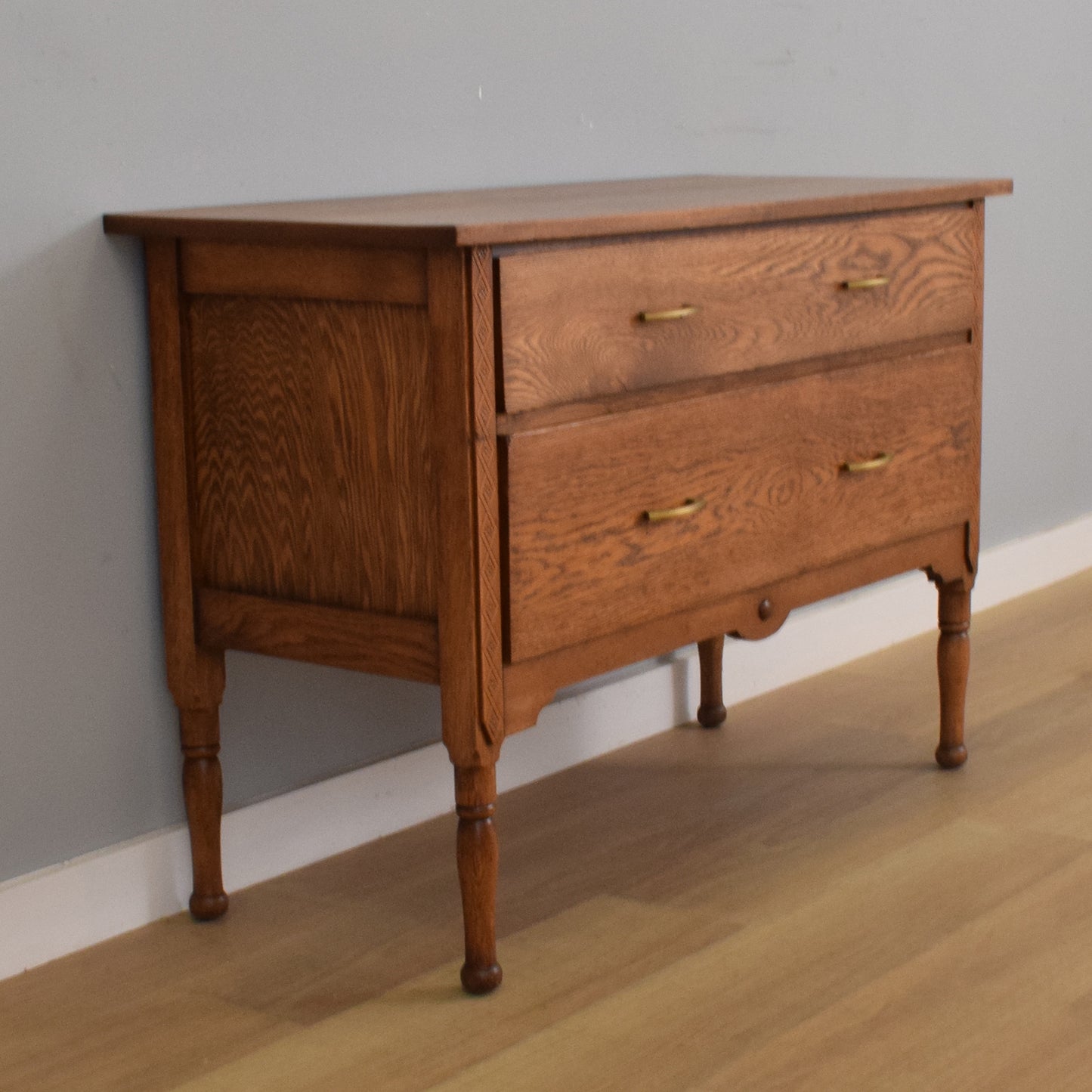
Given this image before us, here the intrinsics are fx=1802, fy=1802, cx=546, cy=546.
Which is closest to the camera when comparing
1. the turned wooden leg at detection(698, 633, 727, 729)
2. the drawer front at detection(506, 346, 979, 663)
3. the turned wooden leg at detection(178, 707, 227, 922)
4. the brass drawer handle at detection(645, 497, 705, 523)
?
the drawer front at detection(506, 346, 979, 663)

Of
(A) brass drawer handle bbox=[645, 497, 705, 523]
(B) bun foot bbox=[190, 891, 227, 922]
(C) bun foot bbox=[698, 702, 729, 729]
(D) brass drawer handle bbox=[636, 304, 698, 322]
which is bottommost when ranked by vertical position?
(C) bun foot bbox=[698, 702, 729, 729]

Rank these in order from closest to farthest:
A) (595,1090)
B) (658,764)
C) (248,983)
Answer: (595,1090), (248,983), (658,764)

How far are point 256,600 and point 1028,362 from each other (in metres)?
2.04

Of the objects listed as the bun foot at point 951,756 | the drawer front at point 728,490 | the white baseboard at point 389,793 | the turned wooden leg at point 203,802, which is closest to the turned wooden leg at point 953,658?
the bun foot at point 951,756

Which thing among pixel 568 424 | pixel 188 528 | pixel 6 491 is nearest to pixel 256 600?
pixel 188 528

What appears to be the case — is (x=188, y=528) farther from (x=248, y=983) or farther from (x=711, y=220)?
(x=711, y=220)

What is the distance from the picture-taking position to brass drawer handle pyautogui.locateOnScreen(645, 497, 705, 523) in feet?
6.18

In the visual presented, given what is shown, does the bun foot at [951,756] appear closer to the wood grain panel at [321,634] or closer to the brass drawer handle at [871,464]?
the brass drawer handle at [871,464]

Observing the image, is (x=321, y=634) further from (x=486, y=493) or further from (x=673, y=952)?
(x=673, y=952)

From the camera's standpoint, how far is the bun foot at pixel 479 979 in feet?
5.97

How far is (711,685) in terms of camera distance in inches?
106

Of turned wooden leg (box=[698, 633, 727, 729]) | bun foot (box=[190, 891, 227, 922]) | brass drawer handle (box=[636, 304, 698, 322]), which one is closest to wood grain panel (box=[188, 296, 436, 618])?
brass drawer handle (box=[636, 304, 698, 322])

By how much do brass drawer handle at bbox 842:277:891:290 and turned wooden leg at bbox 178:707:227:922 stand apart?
0.88m

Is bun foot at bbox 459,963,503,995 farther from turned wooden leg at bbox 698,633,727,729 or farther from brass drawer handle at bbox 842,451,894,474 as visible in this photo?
turned wooden leg at bbox 698,633,727,729
